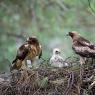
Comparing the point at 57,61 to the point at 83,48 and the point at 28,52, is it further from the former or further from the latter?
the point at 83,48

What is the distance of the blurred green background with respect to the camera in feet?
49.6

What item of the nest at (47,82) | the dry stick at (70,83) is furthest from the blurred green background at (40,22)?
the dry stick at (70,83)

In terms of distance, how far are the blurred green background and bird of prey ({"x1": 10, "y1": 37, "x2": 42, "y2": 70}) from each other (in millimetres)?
4037

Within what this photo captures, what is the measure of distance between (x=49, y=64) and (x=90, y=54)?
0.68 m

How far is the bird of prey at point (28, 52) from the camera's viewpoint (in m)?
9.15

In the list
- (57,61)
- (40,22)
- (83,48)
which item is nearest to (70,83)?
(83,48)

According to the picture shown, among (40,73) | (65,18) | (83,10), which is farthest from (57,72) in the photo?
(83,10)

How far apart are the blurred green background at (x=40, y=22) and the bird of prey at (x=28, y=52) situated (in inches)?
159

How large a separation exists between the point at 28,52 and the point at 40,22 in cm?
990

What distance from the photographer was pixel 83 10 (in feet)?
61.5

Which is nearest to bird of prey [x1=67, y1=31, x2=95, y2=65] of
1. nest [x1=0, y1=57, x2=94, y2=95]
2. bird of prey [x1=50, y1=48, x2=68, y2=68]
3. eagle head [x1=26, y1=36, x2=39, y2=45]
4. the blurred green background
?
nest [x1=0, y1=57, x2=94, y2=95]

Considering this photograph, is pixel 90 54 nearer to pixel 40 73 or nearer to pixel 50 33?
pixel 40 73

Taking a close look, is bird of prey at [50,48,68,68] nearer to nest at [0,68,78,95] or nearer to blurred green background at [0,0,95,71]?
nest at [0,68,78,95]

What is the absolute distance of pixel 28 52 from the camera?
30.1 ft
